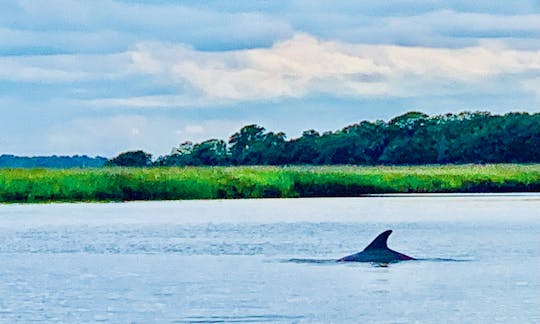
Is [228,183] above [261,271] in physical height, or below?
above

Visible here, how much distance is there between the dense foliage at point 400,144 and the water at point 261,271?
54.7 metres

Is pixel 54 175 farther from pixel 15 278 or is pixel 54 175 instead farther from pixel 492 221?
pixel 15 278

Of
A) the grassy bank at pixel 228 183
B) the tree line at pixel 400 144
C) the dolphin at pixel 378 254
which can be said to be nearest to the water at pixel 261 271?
the dolphin at pixel 378 254

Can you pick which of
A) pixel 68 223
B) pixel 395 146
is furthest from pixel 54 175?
pixel 395 146

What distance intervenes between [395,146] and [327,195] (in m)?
38.5

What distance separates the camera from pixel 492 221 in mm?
38562

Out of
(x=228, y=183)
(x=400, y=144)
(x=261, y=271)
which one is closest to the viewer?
(x=261, y=271)

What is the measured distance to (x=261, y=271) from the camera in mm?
22828

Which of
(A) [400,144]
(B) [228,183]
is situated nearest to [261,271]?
(B) [228,183]

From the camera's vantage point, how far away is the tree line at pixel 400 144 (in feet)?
312

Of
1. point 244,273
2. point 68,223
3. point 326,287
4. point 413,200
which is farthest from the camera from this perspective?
point 413,200

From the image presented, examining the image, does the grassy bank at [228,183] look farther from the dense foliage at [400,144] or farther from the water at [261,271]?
the dense foliage at [400,144]

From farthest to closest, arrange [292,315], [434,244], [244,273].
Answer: [434,244] < [244,273] < [292,315]

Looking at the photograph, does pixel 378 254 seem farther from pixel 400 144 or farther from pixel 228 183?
pixel 400 144
